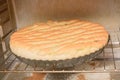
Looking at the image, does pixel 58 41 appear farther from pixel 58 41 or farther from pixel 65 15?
pixel 65 15

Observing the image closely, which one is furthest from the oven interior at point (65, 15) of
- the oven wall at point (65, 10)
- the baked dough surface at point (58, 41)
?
the baked dough surface at point (58, 41)

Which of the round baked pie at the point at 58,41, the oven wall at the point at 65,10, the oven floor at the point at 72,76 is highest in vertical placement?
the oven wall at the point at 65,10

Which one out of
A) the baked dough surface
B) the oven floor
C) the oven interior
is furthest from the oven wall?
the oven floor

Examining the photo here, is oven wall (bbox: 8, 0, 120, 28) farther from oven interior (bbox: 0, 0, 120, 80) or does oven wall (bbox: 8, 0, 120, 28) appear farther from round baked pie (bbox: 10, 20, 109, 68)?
round baked pie (bbox: 10, 20, 109, 68)

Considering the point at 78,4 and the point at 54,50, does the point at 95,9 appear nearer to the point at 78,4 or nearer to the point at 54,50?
the point at 78,4

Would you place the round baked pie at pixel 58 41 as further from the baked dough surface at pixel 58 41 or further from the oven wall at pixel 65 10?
→ the oven wall at pixel 65 10

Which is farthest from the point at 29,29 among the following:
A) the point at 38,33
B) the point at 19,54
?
the point at 19,54

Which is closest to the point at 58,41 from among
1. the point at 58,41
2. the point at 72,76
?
the point at 58,41

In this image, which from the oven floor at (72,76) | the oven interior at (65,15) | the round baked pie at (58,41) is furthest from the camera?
the oven interior at (65,15)
